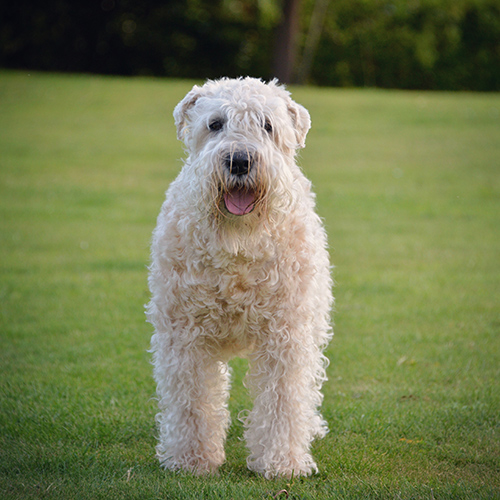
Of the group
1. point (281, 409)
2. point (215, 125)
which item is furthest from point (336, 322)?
point (215, 125)

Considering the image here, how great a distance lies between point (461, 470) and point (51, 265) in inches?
250

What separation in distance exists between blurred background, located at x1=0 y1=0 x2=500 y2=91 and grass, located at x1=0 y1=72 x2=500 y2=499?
10982 mm

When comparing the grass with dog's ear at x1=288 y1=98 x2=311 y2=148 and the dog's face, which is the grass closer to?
the dog's face

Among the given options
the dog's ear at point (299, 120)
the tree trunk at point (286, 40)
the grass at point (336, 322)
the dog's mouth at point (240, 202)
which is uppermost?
the tree trunk at point (286, 40)

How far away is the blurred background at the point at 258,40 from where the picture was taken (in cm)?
2803

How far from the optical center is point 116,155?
16781mm

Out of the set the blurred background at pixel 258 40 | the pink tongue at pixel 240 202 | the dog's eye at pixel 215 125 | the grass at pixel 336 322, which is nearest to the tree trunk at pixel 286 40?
the blurred background at pixel 258 40

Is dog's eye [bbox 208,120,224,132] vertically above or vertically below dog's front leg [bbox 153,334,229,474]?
above

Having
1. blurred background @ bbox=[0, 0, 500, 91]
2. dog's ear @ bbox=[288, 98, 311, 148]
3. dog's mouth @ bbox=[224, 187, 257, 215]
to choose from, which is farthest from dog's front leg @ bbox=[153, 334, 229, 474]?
blurred background @ bbox=[0, 0, 500, 91]

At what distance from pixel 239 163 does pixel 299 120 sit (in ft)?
2.26

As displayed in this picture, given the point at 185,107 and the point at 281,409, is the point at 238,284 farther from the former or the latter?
the point at 185,107

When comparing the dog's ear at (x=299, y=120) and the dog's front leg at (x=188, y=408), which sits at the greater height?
the dog's ear at (x=299, y=120)

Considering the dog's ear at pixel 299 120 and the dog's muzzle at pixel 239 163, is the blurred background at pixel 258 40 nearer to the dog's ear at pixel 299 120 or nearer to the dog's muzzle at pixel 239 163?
the dog's ear at pixel 299 120

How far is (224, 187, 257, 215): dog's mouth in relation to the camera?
3750 millimetres
